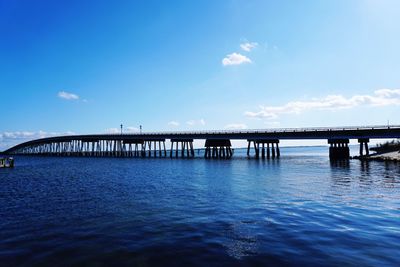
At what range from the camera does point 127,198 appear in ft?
57.9

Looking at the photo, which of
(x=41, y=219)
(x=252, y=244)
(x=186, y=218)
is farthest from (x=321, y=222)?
(x=41, y=219)

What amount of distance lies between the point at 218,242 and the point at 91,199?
39.3ft

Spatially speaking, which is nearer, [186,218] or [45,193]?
[186,218]

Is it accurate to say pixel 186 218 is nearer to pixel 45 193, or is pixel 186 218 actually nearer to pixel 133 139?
pixel 45 193

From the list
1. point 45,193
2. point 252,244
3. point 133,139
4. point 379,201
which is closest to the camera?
point 252,244

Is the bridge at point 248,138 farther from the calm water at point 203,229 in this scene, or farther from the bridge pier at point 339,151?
the calm water at point 203,229

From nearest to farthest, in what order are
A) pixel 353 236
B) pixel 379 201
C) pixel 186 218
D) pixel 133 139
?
pixel 353 236 < pixel 186 218 < pixel 379 201 < pixel 133 139

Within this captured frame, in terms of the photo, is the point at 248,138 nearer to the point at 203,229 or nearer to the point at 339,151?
the point at 339,151

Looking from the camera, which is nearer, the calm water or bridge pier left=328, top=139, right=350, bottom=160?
the calm water

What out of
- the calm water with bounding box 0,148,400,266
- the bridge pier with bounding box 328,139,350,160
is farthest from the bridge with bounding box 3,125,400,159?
the calm water with bounding box 0,148,400,266

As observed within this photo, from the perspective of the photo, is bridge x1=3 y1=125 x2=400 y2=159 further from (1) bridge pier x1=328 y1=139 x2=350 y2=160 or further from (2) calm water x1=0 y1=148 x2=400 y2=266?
(2) calm water x1=0 y1=148 x2=400 y2=266

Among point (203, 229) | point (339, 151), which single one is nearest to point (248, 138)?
point (339, 151)

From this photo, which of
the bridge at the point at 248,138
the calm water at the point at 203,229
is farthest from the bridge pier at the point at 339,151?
the calm water at the point at 203,229

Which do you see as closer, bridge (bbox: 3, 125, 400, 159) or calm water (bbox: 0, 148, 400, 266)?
calm water (bbox: 0, 148, 400, 266)
